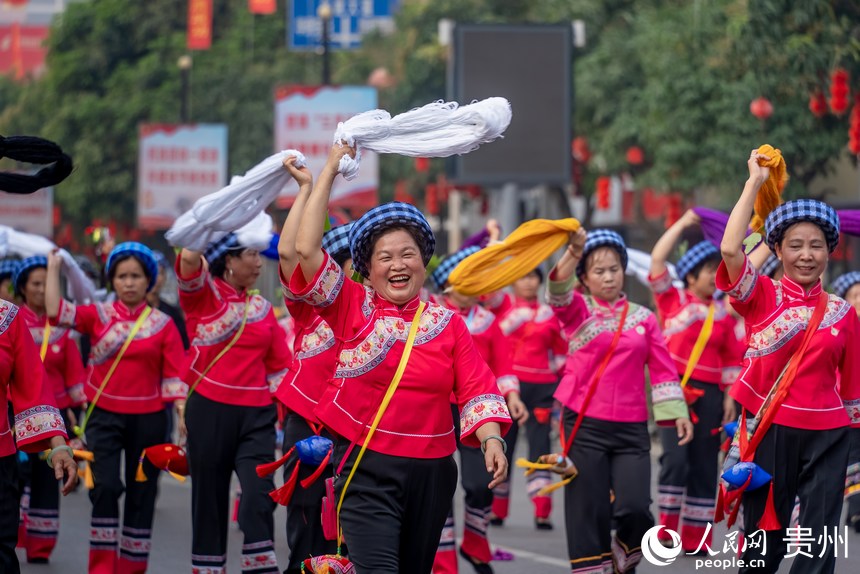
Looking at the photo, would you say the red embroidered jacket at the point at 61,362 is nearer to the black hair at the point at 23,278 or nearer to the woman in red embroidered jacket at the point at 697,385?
the black hair at the point at 23,278

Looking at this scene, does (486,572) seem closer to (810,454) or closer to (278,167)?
(810,454)

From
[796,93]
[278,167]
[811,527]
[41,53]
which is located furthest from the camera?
[41,53]

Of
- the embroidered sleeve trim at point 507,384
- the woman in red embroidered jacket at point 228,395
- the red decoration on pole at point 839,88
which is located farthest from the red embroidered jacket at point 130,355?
the red decoration on pole at point 839,88

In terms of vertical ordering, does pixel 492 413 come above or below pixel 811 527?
above

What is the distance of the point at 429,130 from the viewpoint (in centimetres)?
625

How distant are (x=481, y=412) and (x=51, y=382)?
5063 millimetres

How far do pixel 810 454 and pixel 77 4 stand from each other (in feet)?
151

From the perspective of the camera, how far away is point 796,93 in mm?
18688

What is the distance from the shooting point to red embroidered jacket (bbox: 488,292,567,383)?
13.0 m

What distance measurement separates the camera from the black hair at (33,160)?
6.71m

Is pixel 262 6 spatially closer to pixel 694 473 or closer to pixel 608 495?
pixel 694 473

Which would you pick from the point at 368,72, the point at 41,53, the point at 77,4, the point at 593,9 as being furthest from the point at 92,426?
Result: the point at 41,53

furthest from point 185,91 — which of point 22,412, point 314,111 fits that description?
point 22,412

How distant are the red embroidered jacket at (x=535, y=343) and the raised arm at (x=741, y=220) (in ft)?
18.3
